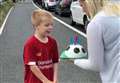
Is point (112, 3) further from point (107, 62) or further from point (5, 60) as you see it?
point (5, 60)

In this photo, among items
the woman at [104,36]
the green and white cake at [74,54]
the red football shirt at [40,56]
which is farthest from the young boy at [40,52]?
the woman at [104,36]

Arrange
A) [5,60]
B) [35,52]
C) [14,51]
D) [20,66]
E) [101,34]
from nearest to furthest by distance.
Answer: [101,34]
[35,52]
[20,66]
[5,60]
[14,51]

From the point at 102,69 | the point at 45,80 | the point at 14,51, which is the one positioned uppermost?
the point at 102,69

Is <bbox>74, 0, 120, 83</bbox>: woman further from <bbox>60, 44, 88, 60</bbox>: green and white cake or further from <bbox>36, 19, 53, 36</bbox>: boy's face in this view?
<bbox>36, 19, 53, 36</bbox>: boy's face

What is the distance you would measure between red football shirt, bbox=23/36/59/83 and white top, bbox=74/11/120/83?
1.24 metres

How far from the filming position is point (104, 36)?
326 cm

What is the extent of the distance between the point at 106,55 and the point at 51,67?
1.40m

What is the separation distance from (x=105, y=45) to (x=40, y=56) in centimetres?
133

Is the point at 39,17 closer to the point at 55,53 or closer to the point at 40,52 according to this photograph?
the point at 40,52

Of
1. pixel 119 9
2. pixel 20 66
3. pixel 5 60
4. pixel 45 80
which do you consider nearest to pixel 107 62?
pixel 119 9

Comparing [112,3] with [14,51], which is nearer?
[112,3]

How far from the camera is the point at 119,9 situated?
10.8 feet

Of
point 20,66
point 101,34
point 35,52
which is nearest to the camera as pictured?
point 101,34

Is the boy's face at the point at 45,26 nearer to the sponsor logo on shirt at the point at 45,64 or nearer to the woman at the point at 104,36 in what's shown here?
the sponsor logo on shirt at the point at 45,64
